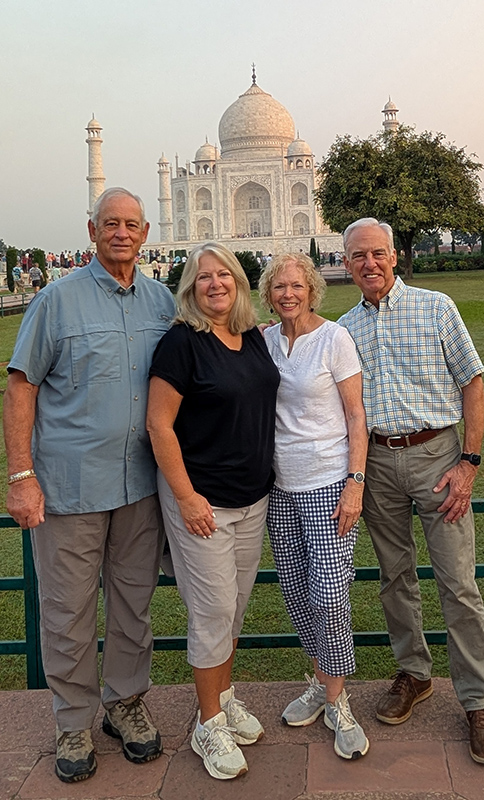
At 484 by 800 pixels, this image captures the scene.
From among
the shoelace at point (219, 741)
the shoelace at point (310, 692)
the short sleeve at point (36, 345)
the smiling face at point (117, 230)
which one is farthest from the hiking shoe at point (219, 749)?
the smiling face at point (117, 230)

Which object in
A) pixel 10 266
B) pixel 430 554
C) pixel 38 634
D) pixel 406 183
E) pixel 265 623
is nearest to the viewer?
pixel 430 554

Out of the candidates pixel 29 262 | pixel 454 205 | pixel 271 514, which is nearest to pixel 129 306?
pixel 271 514

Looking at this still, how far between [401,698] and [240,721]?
0.53m

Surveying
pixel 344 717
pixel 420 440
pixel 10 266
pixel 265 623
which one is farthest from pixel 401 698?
pixel 10 266

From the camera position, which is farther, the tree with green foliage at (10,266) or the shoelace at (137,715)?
the tree with green foliage at (10,266)

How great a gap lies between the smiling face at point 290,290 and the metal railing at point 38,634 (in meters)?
0.88

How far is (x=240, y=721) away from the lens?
8.16ft

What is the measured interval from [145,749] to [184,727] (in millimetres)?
202

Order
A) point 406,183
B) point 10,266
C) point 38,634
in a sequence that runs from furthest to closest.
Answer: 1. point 10,266
2. point 406,183
3. point 38,634

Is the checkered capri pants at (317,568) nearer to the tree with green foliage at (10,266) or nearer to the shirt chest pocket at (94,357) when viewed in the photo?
the shirt chest pocket at (94,357)

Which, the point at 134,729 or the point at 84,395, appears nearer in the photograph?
→ the point at 84,395

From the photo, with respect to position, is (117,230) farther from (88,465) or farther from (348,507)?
(348,507)

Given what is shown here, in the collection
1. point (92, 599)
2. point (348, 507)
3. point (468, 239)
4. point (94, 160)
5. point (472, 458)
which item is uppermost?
point (94, 160)

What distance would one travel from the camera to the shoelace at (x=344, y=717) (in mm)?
2400
